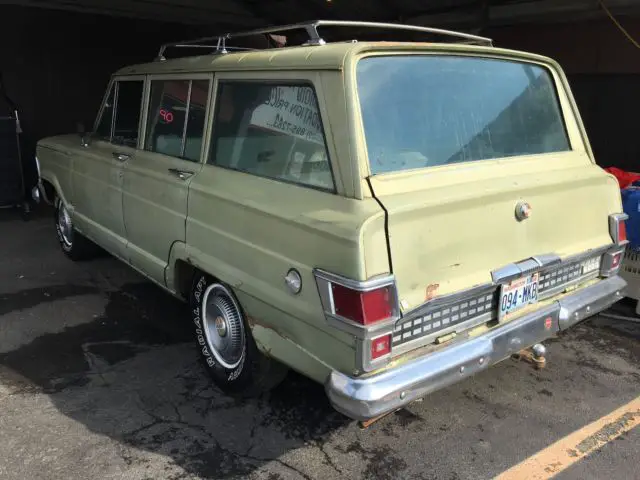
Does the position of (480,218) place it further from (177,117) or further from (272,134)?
(177,117)

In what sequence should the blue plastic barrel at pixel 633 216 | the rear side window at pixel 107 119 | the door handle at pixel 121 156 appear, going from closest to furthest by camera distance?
1. the door handle at pixel 121 156
2. the blue plastic barrel at pixel 633 216
3. the rear side window at pixel 107 119

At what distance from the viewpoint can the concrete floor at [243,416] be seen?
9.02 ft

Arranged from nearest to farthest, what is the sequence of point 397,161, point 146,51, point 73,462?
1. point 397,161
2. point 73,462
3. point 146,51

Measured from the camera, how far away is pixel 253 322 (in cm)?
286

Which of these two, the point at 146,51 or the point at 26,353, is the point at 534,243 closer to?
the point at 26,353

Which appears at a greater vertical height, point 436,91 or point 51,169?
point 436,91

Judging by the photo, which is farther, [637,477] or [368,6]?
[368,6]

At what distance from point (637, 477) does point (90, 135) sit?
4.75m

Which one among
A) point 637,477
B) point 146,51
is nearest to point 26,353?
point 637,477

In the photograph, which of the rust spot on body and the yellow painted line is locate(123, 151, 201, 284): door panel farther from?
the yellow painted line

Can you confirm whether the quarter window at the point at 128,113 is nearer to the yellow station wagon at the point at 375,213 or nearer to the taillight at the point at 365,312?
the yellow station wagon at the point at 375,213

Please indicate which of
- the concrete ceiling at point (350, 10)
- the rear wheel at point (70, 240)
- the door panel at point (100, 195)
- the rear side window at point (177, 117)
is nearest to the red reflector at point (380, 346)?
the rear side window at point (177, 117)

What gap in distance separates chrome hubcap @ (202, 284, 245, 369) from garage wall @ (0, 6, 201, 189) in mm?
7069

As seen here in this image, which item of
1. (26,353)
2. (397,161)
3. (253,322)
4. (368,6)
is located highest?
(368,6)
